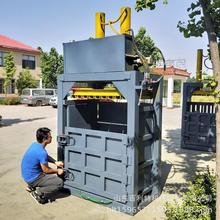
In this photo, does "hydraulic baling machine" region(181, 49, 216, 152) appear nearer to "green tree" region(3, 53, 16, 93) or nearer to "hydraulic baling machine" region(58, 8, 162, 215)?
"hydraulic baling machine" region(58, 8, 162, 215)

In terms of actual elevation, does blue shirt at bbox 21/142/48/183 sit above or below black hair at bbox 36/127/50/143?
below

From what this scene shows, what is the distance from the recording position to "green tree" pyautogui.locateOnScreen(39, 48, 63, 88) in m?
34.9

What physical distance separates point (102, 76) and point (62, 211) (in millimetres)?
2208

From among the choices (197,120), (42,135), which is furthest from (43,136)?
(197,120)

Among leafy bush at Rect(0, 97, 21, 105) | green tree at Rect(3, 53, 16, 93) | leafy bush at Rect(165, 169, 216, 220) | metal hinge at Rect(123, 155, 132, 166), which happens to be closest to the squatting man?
metal hinge at Rect(123, 155, 132, 166)

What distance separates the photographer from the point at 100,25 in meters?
4.75

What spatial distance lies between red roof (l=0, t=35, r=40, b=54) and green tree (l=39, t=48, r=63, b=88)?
148cm

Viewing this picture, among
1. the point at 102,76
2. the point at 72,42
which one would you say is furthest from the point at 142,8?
the point at 72,42

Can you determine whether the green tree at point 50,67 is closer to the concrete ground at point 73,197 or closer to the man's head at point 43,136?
the concrete ground at point 73,197

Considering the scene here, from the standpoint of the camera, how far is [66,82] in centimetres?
491

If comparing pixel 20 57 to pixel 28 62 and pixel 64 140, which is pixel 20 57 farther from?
pixel 64 140

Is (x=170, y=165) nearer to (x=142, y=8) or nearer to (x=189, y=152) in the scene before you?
(x=189, y=152)

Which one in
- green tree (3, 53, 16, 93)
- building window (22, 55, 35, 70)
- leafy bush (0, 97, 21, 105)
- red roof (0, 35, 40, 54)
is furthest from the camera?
building window (22, 55, 35, 70)

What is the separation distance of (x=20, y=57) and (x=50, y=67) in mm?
3744
